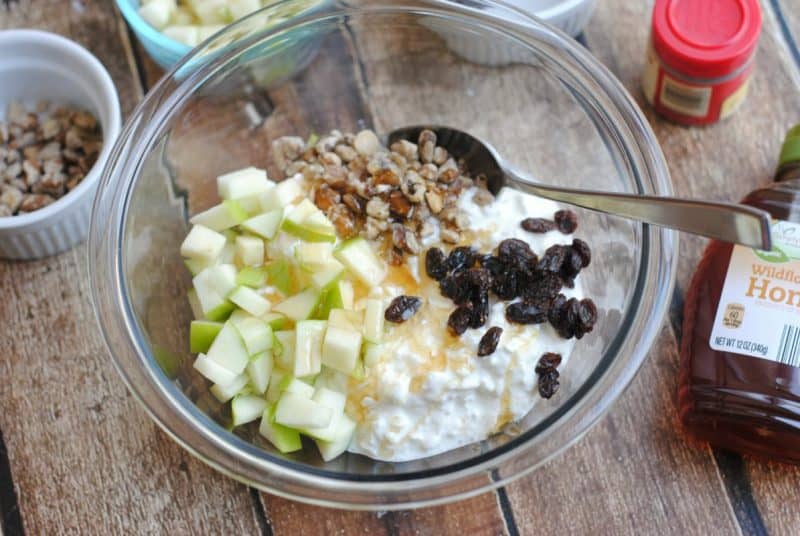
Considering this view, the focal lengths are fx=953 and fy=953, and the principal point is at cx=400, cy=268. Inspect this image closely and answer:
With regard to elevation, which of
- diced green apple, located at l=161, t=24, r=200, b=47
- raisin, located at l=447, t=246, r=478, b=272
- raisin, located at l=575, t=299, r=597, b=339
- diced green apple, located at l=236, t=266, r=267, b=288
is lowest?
raisin, located at l=575, t=299, r=597, b=339

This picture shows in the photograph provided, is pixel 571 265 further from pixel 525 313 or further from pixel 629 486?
pixel 629 486

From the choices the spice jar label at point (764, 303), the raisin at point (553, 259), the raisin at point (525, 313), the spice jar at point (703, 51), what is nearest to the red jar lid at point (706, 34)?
the spice jar at point (703, 51)

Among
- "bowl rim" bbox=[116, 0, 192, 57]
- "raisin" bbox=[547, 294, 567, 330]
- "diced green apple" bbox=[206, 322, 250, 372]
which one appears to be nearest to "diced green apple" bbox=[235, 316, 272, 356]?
"diced green apple" bbox=[206, 322, 250, 372]

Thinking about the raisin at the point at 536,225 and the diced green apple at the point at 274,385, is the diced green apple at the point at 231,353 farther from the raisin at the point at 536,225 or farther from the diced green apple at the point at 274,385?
the raisin at the point at 536,225

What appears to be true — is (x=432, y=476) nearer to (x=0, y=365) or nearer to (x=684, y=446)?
(x=684, y=446)

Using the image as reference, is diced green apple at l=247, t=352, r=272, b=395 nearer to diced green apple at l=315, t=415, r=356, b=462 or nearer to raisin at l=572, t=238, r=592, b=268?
diced green apple at l=315, t=415, r=356, b=462

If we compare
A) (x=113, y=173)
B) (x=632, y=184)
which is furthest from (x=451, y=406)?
(x=113, y=173)
